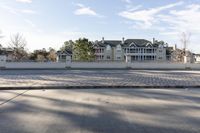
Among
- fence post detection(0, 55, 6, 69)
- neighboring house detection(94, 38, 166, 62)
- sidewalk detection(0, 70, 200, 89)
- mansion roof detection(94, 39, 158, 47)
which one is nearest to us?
sidewalk detection(0, 70, 200, 89)

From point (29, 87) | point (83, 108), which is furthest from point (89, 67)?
point (83, 108)

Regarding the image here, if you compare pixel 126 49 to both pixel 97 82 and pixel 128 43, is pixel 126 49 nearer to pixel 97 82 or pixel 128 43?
pixel 128 43

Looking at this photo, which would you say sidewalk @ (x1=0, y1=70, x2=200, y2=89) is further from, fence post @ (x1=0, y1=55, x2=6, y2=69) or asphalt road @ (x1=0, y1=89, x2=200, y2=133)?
fence post @ (x1=0, y1=55, x2=6, y2=69)

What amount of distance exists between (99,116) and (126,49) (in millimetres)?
73092

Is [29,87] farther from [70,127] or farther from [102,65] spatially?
[102,65]

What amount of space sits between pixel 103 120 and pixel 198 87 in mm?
9674

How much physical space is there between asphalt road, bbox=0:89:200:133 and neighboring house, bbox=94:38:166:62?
2731 inches

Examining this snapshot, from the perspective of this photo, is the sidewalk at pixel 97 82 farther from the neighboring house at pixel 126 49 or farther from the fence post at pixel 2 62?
the neighboring house at pixel 126 49

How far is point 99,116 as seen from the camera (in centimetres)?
745

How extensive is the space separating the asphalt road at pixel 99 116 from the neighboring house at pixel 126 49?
69.4m

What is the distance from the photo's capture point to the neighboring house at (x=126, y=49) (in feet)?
261

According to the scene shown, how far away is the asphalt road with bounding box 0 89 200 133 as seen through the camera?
615cm

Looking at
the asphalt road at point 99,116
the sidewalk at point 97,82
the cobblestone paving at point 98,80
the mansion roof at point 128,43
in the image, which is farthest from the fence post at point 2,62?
the mansion roof at point 128,43

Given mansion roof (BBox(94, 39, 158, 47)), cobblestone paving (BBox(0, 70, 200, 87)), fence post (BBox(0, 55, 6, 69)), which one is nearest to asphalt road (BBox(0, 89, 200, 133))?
cobblestone paving (BBox(0, 70, 200, 87))
